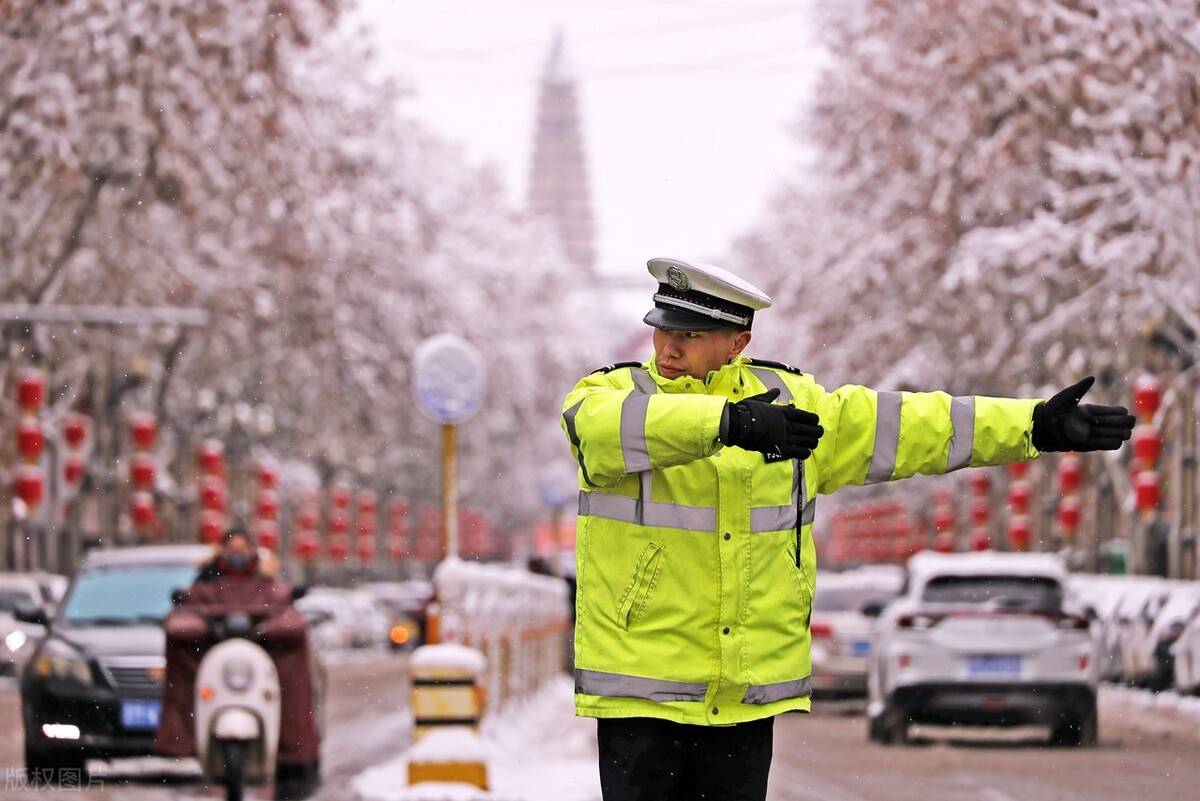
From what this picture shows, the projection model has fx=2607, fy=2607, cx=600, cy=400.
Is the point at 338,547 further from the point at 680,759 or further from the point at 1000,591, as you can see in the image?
the point at 680,759

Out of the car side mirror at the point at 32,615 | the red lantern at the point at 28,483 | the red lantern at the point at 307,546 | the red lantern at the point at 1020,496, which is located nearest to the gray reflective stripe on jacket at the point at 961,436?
the car side mirror at the point at 32,615

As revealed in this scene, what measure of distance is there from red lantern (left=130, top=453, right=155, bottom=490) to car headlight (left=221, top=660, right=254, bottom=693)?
1057 inches

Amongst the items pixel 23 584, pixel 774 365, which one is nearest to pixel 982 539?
pixel 23 584

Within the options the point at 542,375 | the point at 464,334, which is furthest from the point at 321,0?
the point at 542,375

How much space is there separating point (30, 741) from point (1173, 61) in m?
17.1

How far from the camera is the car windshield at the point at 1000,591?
19766 mm

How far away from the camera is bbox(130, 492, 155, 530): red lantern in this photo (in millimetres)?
40500

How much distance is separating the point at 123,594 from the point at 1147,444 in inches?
666

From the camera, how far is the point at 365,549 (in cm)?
7825

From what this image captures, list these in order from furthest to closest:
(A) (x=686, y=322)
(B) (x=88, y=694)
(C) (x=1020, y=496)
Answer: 1. (C) (x=1020, y=496)
2. (B) (x=88, y=694)
3. (A) (x=686, y=322)

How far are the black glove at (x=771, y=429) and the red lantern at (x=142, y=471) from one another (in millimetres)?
34992

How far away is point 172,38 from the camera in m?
28.2

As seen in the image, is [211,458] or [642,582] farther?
[211,458]

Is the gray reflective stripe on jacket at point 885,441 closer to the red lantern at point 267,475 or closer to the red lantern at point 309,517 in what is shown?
the red lantern at point 267,475
